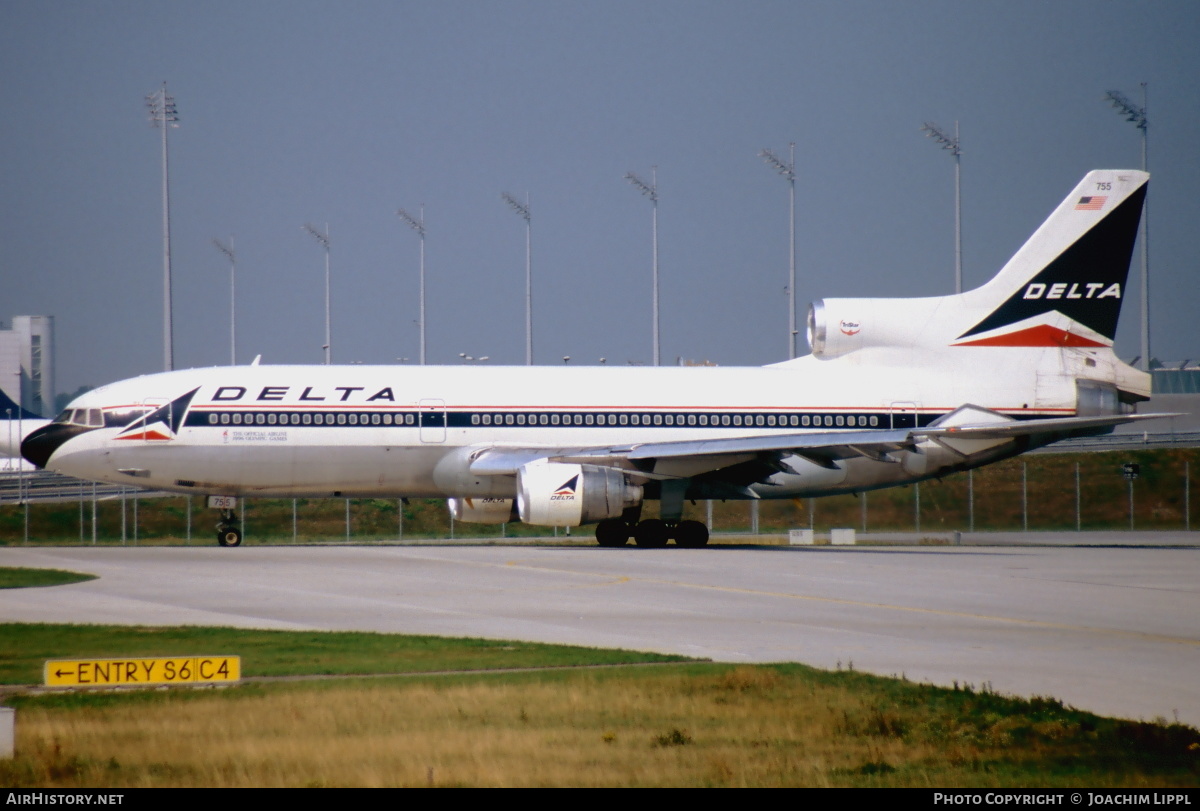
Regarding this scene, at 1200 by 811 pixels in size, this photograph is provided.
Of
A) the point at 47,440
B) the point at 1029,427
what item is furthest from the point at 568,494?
the point at 47,440

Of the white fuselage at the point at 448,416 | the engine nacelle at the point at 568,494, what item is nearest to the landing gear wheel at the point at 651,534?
the engine nacelle at the point at 568,494

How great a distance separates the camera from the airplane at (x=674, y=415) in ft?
105

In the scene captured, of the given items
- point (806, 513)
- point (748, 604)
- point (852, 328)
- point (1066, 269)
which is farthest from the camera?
point (806, 513)

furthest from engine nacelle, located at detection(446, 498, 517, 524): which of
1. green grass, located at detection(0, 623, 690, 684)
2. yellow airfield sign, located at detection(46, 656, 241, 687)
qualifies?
yellow airfield sign, located at detection(46, 656, 241, 687)

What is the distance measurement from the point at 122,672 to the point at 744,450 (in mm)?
21687

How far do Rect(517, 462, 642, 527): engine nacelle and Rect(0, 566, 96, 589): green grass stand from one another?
10647 millimetres

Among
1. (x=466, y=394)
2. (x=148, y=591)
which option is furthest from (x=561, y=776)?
(x=466, y=394)

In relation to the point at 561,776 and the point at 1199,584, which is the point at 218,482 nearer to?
the point at 1199,584

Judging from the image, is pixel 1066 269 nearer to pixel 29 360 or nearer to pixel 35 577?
pixel 35 577

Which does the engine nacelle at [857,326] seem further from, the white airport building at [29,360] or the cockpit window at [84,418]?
the white airport building at [29,360]

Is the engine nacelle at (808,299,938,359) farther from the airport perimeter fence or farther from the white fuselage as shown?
the airport perimeter fence

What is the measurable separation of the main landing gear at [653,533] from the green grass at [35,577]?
13.8 meters

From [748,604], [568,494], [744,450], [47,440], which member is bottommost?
[748,604]

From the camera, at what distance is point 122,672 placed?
11180 millimetres
